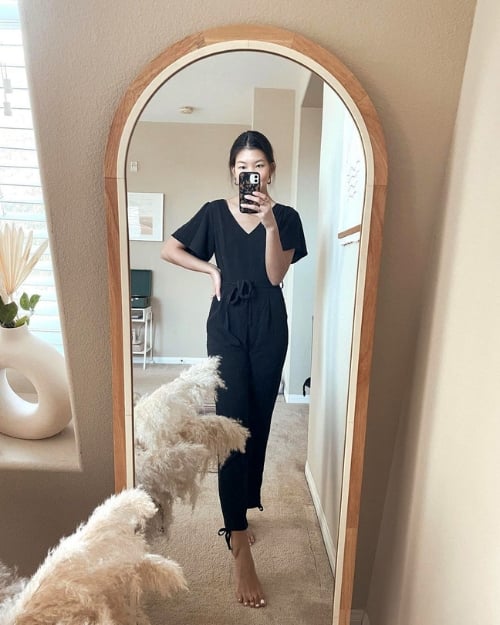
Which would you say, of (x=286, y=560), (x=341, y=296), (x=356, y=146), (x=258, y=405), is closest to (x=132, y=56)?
(x=356, y=146)

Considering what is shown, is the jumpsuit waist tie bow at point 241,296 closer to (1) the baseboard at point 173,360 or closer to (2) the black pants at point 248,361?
(2) the black pants at point 248,361

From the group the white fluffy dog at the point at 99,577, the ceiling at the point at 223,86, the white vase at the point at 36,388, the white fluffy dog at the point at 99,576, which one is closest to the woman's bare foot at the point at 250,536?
the white fluffy dog at the point at 99,577

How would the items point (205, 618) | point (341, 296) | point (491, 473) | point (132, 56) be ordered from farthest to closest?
point (205, 618)
point (341, 296)
point (132, 56)
point (491, 473)

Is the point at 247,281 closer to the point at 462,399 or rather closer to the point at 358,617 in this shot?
the point at 462,399

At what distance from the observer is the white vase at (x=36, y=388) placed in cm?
110

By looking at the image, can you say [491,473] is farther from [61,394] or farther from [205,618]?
[61,394]

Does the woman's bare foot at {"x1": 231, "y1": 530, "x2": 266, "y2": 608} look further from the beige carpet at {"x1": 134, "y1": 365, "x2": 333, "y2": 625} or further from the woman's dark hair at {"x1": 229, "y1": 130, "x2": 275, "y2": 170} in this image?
the woman's dark hair at {"x1": 229, "y1": 130, "x2": 275, "y2": 170}

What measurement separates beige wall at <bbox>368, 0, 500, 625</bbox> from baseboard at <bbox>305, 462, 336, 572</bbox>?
0.51 feet

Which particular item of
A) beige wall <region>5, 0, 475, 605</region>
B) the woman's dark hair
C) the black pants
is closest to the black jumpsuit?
the black pants

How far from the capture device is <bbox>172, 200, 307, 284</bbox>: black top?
3.08 feet

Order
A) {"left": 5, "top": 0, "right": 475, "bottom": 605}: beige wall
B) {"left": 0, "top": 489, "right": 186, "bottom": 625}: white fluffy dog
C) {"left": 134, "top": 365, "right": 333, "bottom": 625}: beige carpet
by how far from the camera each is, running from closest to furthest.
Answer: {"left": 0, "top": 489, "right": 186, "bottom": 625}: white fluffy dog
{"left": 5, "top": 0, "right": 475, "bottom": 605}: beige wall
{"left": 134, "top": 365, "right": 333, "bottom": 625}: beige carpet

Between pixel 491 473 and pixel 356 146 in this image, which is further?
pixel 356 146

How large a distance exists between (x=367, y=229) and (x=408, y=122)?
230mm

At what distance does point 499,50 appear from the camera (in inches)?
29.5
